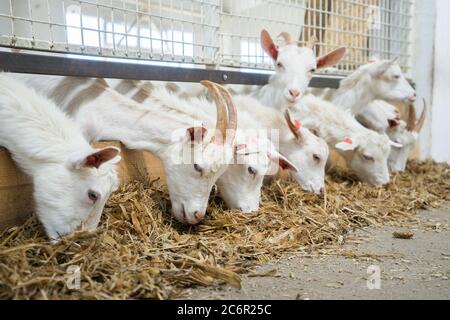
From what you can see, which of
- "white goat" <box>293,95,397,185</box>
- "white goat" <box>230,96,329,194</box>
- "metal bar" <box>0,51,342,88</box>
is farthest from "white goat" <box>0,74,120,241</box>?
"white goat" <box>293,95,397,185</box>

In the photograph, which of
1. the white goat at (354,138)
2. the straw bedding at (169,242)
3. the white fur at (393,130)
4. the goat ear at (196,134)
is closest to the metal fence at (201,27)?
the white fur at (393,130)

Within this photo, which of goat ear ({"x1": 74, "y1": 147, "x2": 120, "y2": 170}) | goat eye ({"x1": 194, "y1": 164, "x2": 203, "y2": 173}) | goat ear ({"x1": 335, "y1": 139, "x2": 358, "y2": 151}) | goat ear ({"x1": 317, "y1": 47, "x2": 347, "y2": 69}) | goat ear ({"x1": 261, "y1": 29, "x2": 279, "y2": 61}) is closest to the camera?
goat ear ({"x1": 74, "y1": 147, "x2": 120, "y2": 170})

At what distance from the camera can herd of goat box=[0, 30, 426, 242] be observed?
2.45 metres

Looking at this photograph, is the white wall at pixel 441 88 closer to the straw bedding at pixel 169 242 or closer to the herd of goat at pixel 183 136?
the herd of goat at pixel 183 136

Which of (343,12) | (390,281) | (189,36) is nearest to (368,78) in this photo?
(343,12)

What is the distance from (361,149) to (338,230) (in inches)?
69.1

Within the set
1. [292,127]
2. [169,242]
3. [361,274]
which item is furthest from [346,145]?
[169,242]

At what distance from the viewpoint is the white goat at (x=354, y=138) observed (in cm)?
459

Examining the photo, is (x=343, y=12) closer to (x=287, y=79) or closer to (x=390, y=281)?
(x=287, y=79)

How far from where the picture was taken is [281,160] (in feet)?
11.7

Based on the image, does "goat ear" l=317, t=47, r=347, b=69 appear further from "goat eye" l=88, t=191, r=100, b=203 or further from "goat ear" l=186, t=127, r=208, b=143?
"goat eye" l=88, t=191, r=100, b=203

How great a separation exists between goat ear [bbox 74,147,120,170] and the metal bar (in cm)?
100

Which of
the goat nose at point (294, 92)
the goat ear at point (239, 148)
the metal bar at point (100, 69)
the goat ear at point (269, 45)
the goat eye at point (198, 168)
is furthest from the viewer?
the goat ear at point (269, 45)

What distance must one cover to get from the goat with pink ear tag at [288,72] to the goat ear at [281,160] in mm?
781
